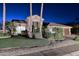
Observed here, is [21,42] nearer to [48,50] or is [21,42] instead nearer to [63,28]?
[48,50]

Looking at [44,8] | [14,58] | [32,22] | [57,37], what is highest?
[44,8]

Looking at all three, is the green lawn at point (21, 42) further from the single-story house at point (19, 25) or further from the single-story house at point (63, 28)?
the single-story house at point (63, 28)

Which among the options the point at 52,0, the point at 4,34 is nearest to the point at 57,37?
the point at 52,0

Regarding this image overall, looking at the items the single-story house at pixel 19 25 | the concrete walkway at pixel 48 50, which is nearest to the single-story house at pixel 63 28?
the concrete walkway at pixel 48 50

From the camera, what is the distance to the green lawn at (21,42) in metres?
2.84

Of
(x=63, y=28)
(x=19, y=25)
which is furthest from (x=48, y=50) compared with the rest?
(x=19, y=25)

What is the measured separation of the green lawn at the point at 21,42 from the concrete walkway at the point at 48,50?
6 cm

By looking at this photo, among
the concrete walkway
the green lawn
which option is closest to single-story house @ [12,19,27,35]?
the green lawn

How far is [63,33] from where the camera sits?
2.95 metres

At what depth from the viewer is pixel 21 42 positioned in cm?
289

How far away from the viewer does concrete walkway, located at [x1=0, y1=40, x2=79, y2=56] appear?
281cm

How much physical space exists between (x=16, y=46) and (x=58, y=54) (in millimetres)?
605

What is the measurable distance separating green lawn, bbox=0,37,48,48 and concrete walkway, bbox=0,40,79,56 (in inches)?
2.4

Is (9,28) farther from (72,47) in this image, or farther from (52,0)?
(72,47)
